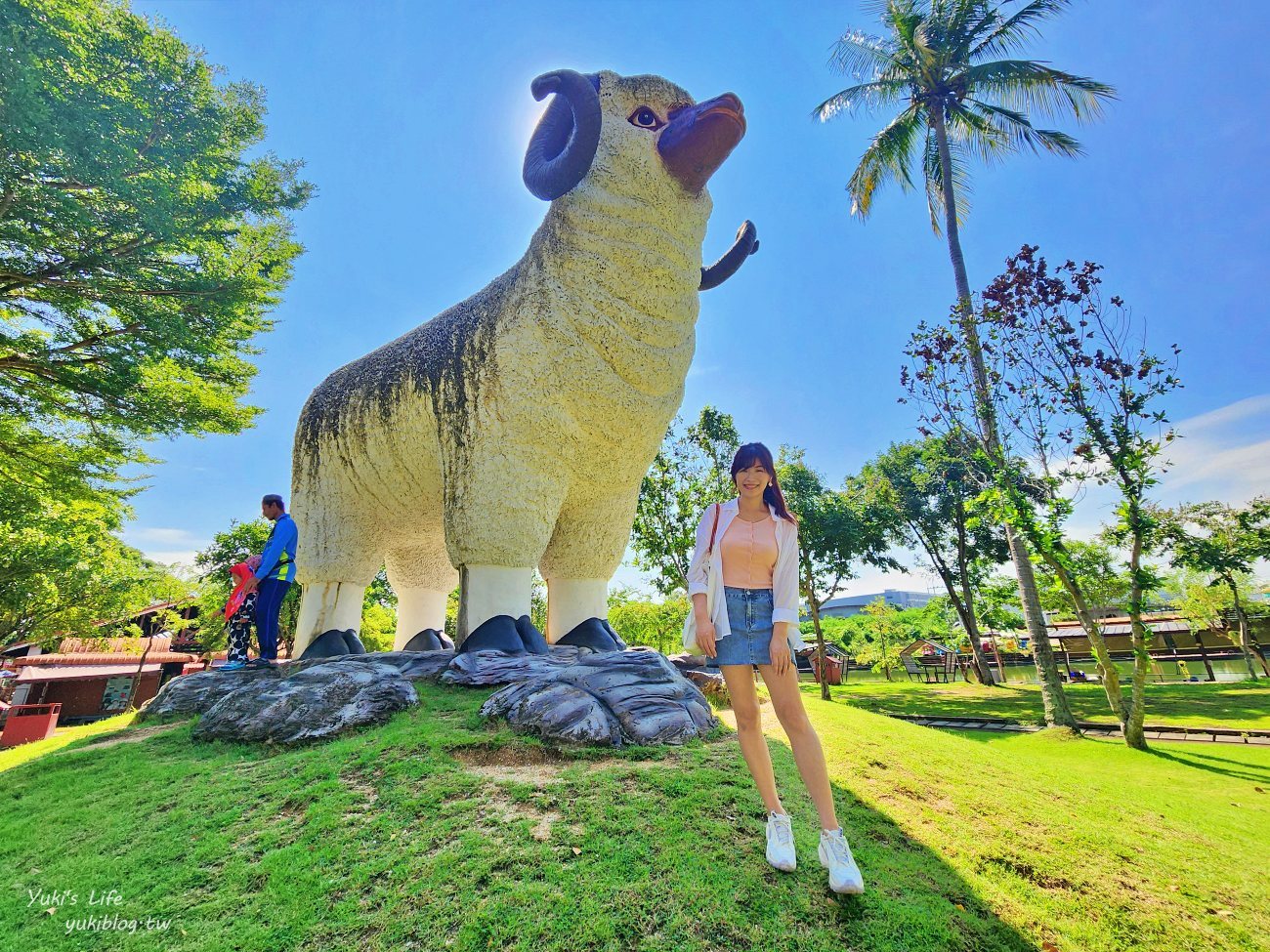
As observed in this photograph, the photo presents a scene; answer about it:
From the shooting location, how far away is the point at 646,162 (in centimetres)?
553

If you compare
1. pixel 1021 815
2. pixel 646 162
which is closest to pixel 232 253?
pixel 646 162

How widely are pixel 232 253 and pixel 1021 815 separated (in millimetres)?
11128

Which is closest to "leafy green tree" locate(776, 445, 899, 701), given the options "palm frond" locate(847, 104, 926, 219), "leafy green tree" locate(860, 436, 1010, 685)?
"leafy green tree" locate(860, 436, 1010, 685)

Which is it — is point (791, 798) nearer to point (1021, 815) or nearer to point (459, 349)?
point (1021, 815)

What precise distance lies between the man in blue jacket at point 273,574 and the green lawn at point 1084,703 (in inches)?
482

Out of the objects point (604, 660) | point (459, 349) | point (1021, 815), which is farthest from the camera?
point (459, 349)

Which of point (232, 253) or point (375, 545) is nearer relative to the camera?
point (375, 545)

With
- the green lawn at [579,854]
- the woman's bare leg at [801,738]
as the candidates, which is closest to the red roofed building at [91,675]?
the green lawn at [579,854]

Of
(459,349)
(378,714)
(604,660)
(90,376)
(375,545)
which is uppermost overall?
(90,376)

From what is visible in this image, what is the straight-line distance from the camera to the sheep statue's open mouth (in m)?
5.22

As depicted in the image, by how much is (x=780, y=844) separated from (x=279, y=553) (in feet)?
16.7

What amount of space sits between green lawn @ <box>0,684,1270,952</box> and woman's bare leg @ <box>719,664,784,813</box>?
0.94ft

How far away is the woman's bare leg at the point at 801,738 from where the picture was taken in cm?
234

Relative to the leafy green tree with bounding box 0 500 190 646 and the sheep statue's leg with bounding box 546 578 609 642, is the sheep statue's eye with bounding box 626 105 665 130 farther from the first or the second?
the leafy green tree with bounding box 0 500 190 646
